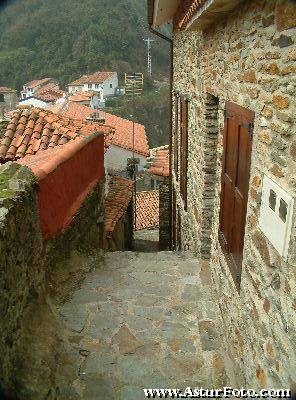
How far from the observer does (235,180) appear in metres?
3.15

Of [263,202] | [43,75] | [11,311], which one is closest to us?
[263,202]

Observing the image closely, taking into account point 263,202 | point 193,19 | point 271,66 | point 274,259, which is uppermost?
point 193,19

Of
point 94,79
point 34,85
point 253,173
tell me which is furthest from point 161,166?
point 34,85

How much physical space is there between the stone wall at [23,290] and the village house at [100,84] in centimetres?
4302

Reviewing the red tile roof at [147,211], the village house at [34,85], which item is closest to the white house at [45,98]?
the village house at [34,85]

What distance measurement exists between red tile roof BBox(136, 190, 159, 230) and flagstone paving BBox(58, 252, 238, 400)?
1056cm

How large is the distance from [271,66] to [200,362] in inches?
103

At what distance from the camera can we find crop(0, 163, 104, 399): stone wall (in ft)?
8.19

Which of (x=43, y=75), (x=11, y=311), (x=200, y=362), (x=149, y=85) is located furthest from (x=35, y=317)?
(x=43, y=75)

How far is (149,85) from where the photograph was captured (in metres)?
47.9

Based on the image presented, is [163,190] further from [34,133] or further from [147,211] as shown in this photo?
[147,211]

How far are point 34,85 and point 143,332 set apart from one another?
4985 centimetres

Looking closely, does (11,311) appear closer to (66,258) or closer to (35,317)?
(35,317)

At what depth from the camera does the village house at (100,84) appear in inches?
1809
